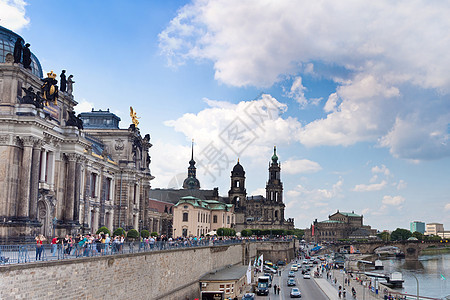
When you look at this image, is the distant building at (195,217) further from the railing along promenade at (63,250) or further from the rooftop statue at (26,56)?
the rooftop statue at (26,56)

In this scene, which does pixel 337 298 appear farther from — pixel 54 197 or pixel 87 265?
pixel 87 265

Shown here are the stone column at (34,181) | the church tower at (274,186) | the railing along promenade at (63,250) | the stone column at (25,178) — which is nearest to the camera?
the railing along promenade at (63,250)

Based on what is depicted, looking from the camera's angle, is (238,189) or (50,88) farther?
(238,189)

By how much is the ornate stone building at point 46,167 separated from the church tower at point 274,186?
335 ft

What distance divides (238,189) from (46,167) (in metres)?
111

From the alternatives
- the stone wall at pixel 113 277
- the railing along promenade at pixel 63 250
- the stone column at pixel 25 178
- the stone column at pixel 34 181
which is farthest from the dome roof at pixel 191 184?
the stone column at pixel 25 178

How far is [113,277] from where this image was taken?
2853 cm

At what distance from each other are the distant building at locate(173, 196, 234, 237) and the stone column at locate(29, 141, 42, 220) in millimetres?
54248

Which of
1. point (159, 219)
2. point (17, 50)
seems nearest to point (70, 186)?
point (17, 50)

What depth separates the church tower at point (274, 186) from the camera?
544ft

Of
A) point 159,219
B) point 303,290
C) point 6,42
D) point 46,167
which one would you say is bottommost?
point 303,290

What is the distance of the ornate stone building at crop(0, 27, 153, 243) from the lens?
36.5 metres

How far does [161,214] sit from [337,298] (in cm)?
5106

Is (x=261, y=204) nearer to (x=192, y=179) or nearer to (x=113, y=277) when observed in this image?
(x=192, y=179)
